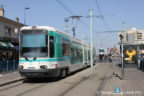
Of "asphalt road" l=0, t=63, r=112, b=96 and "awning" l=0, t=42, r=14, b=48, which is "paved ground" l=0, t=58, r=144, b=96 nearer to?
"asphalt road" l=0, t=63, r=112, b=96

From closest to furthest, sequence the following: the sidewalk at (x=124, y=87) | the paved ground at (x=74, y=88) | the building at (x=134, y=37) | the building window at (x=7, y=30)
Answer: the sidewalk at (x=124, y=87)
the paved ground at (x=74, y=88)
the building window at (x=7, y=30)
the building at (x=134, y=37)

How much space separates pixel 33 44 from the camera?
540 inches

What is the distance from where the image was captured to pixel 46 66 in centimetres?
1361

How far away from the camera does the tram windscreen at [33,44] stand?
13.6m

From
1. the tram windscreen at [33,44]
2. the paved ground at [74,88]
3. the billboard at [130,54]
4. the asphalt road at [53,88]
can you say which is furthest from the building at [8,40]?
the billboard at [130,54]

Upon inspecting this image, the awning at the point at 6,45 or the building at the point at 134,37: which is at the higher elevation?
the building at the point at 134,37

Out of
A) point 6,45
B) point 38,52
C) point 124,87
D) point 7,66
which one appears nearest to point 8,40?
point 6,45

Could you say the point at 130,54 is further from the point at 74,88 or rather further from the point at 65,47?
the point at 74,88

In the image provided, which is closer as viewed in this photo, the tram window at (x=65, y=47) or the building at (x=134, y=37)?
the tram window at (x=65, y=47)

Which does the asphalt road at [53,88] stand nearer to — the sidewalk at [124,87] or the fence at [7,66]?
the sidewalk at [124,87]

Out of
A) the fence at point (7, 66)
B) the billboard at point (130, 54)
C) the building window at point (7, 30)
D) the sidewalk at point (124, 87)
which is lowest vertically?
the sidewalk at point (124, 87)

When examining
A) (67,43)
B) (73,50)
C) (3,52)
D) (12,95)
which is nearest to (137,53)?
(73,50)

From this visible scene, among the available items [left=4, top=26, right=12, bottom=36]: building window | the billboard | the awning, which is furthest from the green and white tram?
the billboard

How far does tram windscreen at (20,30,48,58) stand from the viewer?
44.8ft
